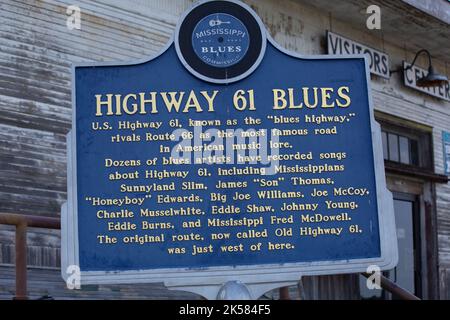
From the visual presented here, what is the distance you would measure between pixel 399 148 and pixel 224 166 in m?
8.55

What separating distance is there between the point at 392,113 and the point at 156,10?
5.02 metres

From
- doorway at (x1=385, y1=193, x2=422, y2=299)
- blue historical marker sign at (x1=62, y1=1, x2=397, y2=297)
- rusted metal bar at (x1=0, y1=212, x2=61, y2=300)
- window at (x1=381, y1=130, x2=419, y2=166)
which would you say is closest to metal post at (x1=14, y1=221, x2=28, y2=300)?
rusted metal bar at (x1=0, y1=212, x2=61, y2=300)

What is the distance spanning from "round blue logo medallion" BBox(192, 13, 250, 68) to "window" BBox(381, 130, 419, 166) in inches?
304

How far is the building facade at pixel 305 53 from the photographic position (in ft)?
27.2

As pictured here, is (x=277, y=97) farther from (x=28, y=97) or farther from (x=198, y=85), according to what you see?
(x=28, y=97)

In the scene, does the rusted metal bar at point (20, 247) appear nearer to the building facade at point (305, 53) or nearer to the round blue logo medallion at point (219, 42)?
the round blue logo medallion at point (219, 42)

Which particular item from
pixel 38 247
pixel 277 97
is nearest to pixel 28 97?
pixel 38 247

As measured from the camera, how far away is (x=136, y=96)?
18.6 feet

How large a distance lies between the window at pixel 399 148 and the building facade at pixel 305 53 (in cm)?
2

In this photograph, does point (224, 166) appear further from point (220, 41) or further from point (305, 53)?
point (305, 53)

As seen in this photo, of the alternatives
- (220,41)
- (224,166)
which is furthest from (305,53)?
(224,166)

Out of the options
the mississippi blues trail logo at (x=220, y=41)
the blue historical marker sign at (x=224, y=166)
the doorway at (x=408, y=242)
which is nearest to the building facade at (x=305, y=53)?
the doorway at (x=408, y=242)

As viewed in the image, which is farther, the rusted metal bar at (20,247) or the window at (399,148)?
the window at (399,148)

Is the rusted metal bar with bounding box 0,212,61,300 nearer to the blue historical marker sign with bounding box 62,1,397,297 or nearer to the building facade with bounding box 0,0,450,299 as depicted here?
the blue historical marker sign with bounding box 62,1,397,297
